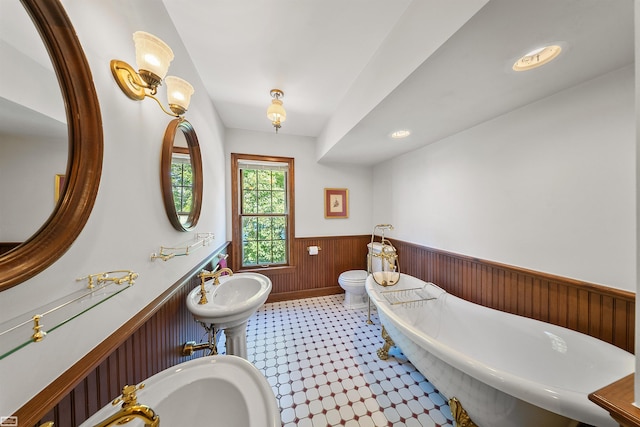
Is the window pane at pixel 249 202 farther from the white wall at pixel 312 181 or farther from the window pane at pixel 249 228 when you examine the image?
the white wall at pixel 312 181

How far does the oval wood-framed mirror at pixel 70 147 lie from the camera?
1.57 ft

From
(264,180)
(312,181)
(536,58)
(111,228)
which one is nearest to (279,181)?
(264,180)

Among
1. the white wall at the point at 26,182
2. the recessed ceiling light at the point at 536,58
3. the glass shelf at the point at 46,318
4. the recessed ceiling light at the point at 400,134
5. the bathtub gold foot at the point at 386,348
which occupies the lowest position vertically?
the bathtub gold foot at the point at 386,348

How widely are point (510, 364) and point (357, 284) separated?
145 centimetres

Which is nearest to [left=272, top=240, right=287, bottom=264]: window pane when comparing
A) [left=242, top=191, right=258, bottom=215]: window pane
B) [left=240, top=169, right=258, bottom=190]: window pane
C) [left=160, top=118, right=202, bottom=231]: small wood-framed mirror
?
[left=242, top=191, right=258, bottom=215]: window pane

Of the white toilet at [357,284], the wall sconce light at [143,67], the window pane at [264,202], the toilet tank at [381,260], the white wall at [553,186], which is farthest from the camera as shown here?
the window pane at [264,202]

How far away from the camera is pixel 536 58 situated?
41.0 inches

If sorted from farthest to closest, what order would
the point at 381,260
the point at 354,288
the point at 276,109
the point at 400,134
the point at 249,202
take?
the point at 249,202, the point at 354,288, the point at 381,260, the point at 400,134, the point at 276,109

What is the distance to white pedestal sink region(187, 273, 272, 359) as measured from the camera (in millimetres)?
1151

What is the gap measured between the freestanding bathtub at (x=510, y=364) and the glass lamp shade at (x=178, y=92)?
186 cm

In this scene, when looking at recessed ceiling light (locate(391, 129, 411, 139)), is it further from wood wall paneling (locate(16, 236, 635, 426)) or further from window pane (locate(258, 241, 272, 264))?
window pane (locate(258, 241, 272, 264))

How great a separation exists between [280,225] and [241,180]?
2.72 ft

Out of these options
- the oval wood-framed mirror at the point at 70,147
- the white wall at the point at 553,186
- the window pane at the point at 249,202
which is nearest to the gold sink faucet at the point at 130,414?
the oval wood-framed mirror at the point at 70,147

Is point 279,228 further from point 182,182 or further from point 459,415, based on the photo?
point 459,415
